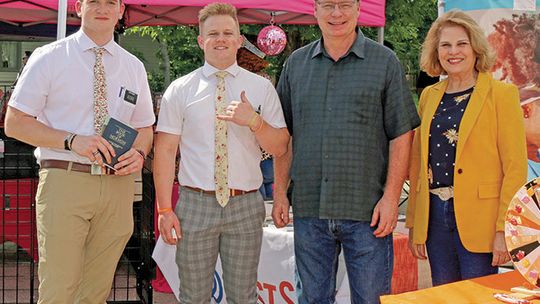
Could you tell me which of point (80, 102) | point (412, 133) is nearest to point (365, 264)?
point (412, 133)

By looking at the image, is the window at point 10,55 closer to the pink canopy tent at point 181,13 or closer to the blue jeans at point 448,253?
the pink canopy tent at point 181,13

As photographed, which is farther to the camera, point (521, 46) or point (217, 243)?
point (521, 46)

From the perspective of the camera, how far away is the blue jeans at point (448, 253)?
108 inches

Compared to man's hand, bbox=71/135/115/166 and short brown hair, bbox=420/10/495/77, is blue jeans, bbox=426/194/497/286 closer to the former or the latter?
short brown hair, bbox=420/10/495/77

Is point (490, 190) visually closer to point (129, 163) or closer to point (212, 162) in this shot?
point (212, 162)

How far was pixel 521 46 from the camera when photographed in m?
4.21

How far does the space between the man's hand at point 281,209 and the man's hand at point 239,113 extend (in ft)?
1.56

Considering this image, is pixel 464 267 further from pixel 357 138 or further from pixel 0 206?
pixel 0 206

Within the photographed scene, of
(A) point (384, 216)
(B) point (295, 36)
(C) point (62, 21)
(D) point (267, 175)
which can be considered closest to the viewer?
(A) point (384, 216)

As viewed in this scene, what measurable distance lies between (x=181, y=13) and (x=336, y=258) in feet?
19.5

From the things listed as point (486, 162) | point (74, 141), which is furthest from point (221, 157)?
point (486, 162)

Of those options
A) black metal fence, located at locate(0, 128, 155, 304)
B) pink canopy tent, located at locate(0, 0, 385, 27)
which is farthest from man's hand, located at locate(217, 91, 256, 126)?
pink canopy tent, located at locate(0, 0, 385, 27)

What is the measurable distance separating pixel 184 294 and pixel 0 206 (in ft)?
10.5

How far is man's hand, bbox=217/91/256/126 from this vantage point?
266cm
